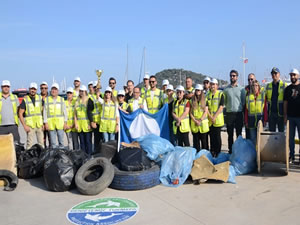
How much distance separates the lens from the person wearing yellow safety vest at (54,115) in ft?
23.0

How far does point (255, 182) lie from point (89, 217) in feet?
10.1

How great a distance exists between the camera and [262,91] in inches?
246

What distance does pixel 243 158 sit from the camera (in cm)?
564

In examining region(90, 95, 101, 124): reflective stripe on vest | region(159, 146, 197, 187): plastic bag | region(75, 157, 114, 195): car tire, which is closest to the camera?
region(75, 157, 114, 195): car tire

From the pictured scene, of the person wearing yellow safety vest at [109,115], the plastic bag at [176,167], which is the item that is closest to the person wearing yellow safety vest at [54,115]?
the person wearing yellow safety vest at [109,115]

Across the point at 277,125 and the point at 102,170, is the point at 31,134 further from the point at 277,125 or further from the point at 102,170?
the point at 277,125

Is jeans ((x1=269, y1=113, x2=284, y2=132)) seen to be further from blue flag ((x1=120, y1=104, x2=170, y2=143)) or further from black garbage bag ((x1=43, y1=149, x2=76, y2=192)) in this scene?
black garbage bag ((x1=43, y1=149, x2=76, y2=192))

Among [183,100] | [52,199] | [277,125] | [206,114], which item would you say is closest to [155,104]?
[183,100]

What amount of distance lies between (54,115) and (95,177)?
8.34 ft

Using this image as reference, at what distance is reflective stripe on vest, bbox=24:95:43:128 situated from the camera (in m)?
6.86

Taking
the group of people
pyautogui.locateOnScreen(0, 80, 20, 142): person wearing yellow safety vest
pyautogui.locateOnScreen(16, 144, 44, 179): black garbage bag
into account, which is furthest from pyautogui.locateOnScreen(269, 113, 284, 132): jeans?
pyautogui.locateOnScreen(0, 80, 20, 142): person wearing yellow safety vest

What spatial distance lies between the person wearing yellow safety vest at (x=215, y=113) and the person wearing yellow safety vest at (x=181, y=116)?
569 millimetres

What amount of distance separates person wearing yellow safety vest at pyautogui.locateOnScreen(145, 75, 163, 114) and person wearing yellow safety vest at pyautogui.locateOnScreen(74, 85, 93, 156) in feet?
5.32

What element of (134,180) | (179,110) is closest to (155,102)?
(179,110)
